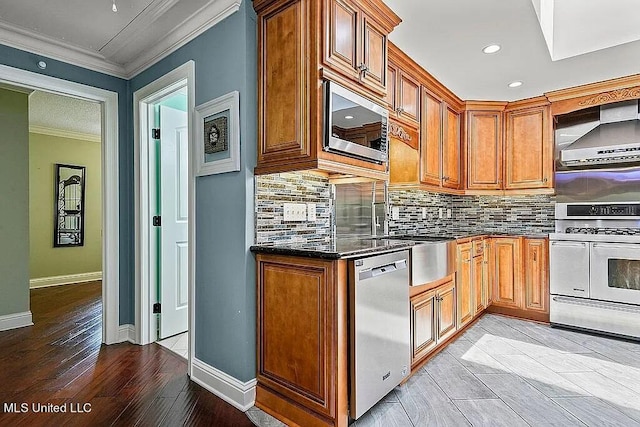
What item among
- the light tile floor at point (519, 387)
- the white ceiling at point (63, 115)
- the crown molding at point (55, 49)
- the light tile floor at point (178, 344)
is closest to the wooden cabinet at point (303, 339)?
the light tile floor at point (519, 387)

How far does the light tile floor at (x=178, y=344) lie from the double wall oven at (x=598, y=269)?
3.61m

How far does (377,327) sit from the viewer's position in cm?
194

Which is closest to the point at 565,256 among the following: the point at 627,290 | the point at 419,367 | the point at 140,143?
the point at 627,290

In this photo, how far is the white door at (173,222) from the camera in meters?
3.15

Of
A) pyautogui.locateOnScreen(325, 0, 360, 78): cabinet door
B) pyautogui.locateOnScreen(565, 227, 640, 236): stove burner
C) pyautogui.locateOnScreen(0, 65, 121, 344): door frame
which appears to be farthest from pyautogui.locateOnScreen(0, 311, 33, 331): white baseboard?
pyautogui.locateOnScreen(565, 227, 640, 236): stove burner

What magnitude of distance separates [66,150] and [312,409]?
6.25 metres

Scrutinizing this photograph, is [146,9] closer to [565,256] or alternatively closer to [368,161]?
[368,161]

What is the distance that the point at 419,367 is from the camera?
2.52m

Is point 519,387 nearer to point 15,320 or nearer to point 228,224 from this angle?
point 228,224

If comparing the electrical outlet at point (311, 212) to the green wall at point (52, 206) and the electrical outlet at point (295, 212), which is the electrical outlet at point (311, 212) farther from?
the green wall at point (52, 206)

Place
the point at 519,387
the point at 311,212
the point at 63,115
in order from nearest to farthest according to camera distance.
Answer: the point at 519,387, the point at 311,212, the point at 63,115

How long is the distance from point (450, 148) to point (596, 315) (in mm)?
2165

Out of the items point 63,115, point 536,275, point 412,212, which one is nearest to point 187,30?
point 412,212

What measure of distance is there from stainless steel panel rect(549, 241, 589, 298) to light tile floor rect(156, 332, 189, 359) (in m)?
3.64
